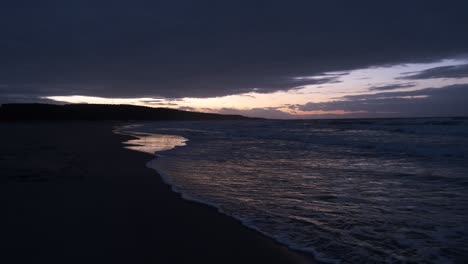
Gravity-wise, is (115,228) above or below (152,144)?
above

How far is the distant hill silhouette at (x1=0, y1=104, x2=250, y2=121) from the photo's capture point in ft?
307

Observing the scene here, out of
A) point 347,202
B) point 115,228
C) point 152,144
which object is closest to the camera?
point 115,228

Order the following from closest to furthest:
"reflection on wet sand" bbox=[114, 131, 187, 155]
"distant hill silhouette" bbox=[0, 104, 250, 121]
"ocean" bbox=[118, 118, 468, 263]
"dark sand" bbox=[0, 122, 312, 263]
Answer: "dark sand" bbox=[0, 122, 312, 263] → "ocean" bbox=[118, 118, 468, 263] → "reflection on wet sand" bbox=[114, 131, 187, 155] → "distant hill silhouette" bbox=[0, 104, 250, 121]

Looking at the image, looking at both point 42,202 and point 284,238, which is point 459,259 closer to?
point 284,238

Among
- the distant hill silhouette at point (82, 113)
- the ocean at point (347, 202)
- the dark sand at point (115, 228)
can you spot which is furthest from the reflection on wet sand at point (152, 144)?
the distant hill silhouette at point (82, 113)

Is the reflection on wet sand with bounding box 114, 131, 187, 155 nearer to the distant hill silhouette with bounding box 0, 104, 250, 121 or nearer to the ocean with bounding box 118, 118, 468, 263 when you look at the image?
the ocean with bounding box 118, 118, 468, 263

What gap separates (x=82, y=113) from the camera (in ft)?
378

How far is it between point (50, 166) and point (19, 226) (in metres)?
6.03

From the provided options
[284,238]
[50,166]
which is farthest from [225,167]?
[284,238]

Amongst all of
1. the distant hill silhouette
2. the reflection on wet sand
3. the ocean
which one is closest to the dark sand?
A: the ocean

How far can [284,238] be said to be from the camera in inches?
180

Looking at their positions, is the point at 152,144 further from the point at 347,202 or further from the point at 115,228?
the point at 115,228

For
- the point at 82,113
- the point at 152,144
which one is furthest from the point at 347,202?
the point at 82,113

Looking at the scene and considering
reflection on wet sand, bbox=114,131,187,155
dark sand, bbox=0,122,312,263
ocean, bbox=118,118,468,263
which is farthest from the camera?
reflection on wet sand, bbox=114,131,187,155
